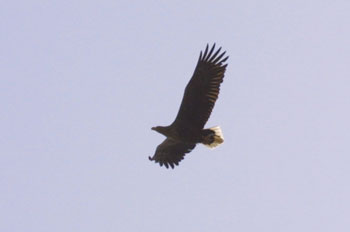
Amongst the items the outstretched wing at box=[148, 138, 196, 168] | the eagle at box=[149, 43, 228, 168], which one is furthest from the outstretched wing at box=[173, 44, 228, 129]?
the outstretched wing at box=[148, 138, 196, 168]

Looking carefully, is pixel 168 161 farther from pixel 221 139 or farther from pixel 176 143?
pixel 221 139

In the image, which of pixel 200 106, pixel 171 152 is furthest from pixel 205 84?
pixel 171 152

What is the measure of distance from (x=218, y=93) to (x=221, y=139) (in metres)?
1.09

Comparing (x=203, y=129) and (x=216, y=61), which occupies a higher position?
(x=216, y=61)

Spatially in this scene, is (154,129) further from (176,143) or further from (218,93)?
(218,93)

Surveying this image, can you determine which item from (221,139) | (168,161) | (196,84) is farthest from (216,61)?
(168,161)

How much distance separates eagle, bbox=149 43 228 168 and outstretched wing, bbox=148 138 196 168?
0.71 meters

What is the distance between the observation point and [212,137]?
15.5 m

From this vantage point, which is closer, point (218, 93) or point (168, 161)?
point (218, 93)

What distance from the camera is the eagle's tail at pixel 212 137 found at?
50.5ft

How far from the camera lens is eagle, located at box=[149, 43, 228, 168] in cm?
1503

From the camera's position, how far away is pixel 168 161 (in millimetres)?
16781

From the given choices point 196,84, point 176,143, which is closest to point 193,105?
point 196,84

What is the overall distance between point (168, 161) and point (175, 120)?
1.61 meters
